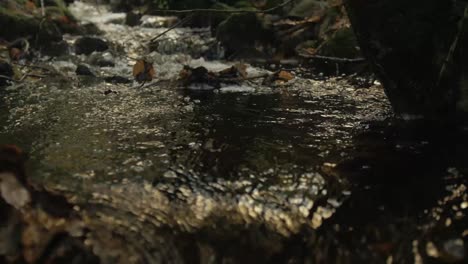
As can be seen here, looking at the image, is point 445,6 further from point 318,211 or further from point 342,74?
point 342,74

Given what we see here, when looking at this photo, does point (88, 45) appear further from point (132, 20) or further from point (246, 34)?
point (132, 20)

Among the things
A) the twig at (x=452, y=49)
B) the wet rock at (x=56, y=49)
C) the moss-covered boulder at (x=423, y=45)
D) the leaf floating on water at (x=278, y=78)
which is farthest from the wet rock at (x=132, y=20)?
the twig at (x=452, y=49)

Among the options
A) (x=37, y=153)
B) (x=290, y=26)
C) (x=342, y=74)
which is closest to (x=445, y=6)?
(x=342, y=74)

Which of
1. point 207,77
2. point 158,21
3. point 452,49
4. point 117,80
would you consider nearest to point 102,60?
point 117,80

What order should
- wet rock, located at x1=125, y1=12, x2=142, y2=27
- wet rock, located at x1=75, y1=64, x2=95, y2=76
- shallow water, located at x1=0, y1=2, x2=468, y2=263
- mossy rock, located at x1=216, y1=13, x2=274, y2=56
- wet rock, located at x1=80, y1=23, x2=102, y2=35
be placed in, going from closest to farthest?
shallow water, located at x1=0, y1=2, x2=468, y2=263
wet rock, located at x1=75, y1=64, x2=95, y2=76
mossy rock, located at x1=216, y1=13, x2=274, y2=56
wet rock, located at x1=80, y1=23, x2=102, y2=35
wet rock, located at x1=125, y1=12, x2=142, y2=27

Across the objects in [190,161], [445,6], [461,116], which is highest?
[445,6]

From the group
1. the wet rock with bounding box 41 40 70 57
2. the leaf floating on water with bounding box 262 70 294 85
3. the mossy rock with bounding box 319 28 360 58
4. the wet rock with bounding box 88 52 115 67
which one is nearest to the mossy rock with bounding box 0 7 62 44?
the wet rock with bounding box 41 40 70 57

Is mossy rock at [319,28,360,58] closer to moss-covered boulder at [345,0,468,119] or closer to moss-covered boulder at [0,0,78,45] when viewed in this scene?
moss-covered boulder at [345,0,468,119]
